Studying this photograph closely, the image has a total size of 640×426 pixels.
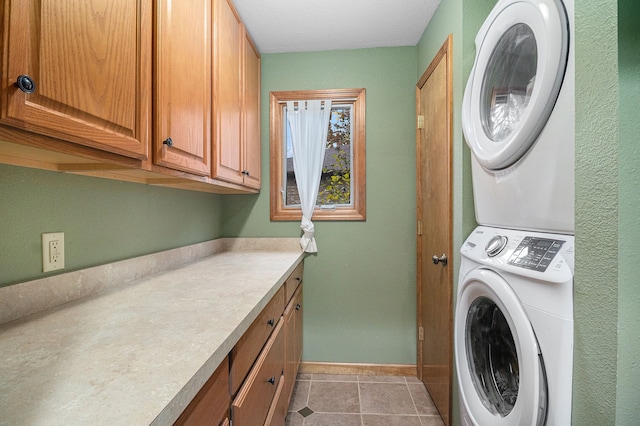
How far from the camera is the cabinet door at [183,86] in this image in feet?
3.15

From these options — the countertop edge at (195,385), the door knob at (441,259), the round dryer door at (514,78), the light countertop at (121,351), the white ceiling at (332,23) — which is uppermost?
the white ceiling at (332,23)

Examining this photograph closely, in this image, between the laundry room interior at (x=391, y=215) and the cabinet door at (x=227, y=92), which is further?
the cabinet door at (x=227, y=92)

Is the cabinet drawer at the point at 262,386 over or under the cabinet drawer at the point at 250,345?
under

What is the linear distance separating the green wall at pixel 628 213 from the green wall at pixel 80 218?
1.58 metres

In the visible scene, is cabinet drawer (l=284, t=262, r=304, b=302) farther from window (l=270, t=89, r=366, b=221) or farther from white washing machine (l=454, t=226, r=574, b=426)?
white washing machine (l=454, t=226, r=574, b=426)

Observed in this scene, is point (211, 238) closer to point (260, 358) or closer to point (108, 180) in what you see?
point (108, 180)

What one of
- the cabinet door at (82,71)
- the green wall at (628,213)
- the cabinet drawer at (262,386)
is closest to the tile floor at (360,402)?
the cabinet drawer at (262,386)

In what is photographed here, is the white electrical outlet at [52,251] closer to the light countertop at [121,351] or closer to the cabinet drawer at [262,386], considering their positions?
the light countertop at [121,351]

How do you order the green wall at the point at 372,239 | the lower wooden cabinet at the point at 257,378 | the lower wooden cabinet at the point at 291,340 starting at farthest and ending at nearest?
the green wall at the point at 372,239, the lower wooden cabinet at the point at 291,340, the lower wooden cabinet at the point at 257,378

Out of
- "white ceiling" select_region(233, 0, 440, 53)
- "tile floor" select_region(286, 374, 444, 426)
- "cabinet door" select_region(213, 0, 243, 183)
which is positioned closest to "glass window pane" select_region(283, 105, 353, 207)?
"white ceiling" select_region(233, 0, 440, 53)

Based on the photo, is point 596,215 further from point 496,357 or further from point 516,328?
point 496,357

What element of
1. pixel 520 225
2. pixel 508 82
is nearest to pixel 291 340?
pixel 520 225

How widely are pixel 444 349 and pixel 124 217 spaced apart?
5.97 feet

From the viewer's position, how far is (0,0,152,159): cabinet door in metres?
0.53
